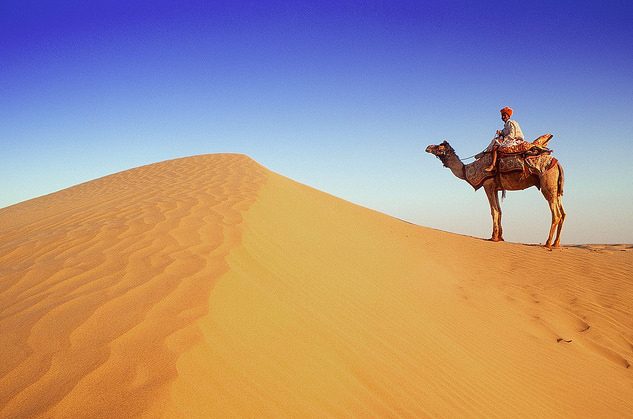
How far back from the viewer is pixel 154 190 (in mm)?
9320

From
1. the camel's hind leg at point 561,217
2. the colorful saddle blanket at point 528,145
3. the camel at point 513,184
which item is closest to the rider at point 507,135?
the colorful saddle blanket at point 528,145

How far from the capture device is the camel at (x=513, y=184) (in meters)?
11.3

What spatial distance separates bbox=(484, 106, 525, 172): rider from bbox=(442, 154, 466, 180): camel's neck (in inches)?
50.8

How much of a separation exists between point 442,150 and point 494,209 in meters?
2.36

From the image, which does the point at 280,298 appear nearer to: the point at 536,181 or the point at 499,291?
the point at 499,291

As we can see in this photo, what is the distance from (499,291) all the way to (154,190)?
7.26m

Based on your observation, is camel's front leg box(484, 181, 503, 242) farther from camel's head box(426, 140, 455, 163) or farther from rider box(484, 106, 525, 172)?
camel's head box(426, 140, 455, 163)

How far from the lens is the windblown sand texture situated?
6.52 feet

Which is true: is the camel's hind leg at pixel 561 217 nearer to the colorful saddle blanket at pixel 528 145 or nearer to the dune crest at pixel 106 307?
the colorful saddle blanket at pixel 528 145

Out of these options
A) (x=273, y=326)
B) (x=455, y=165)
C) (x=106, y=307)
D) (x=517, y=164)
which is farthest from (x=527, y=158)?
(x=106, y=307)

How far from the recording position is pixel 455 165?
1295cm

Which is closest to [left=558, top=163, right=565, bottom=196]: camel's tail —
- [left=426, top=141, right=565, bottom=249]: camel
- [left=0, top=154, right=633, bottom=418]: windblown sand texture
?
[left=426, top=141, right=565, bottom=249]: camel

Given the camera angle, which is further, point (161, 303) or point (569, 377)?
point (569, 377)

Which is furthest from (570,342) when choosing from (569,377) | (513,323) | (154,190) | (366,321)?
(154,190)
